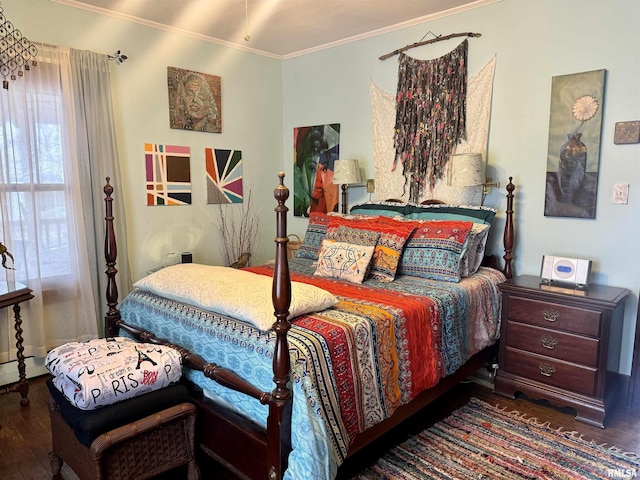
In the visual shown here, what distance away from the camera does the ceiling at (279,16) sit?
318 cm

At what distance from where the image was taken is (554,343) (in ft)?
8.64

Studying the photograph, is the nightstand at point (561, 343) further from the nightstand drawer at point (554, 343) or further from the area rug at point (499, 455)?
the area rug at point (499, 455)

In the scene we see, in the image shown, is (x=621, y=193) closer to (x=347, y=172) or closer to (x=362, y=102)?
(x=347, y=172)

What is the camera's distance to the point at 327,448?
1682 millimetres

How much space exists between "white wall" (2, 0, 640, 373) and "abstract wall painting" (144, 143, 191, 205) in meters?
0.06

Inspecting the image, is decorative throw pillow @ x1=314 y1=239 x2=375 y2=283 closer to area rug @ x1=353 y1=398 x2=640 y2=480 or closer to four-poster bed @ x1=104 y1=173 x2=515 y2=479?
four-poster bed @ x1=104 y1=173 x2=515 y2=479

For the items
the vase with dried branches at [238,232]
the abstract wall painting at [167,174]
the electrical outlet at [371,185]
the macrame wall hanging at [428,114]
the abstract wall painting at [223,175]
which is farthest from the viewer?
the vase with dried branches at [238,232]

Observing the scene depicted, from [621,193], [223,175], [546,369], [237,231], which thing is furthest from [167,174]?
[621,193]

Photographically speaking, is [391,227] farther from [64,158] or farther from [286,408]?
[64,158]

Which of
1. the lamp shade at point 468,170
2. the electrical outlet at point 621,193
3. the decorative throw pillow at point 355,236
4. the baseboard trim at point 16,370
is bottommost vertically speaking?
the baseboard trim at point 16,370

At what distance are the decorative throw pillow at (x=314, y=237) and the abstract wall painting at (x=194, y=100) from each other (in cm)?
132

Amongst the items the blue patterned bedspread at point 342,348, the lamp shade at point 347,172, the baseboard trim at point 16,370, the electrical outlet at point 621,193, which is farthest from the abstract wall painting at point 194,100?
the electrical outlet at point 621,193

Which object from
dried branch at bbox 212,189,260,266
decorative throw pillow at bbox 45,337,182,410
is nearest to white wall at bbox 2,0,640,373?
dried branch at bbox 212,189,260,266

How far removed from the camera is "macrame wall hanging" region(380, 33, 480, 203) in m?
3.33
